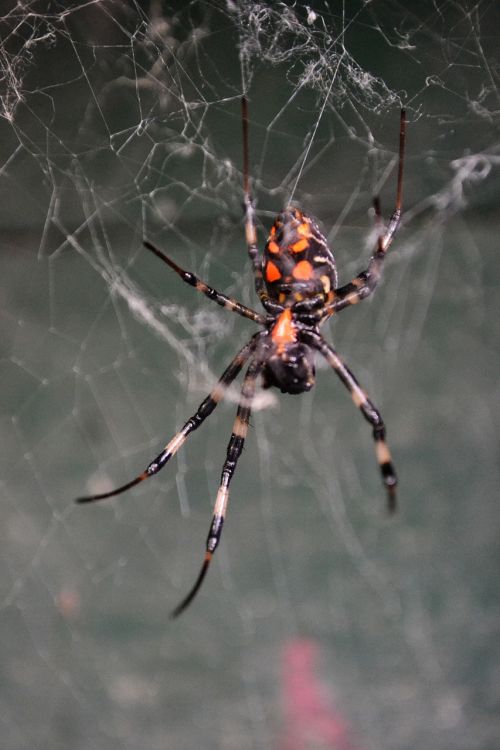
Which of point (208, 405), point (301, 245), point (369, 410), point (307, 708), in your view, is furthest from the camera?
point (307, 708)

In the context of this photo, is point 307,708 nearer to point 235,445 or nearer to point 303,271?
point 235,445

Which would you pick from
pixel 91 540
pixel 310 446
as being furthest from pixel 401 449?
pixel 91 540

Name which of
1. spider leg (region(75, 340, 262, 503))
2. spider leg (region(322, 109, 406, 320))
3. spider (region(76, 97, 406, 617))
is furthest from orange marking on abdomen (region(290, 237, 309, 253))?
spider leg (region(75, 340, 262, 503))

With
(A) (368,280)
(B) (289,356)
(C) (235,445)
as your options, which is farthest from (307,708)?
(A) (368,280)

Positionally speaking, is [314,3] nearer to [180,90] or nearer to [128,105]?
[180,90]

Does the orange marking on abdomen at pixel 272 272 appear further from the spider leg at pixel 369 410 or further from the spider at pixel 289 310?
the spider leg at pixel 369 410
